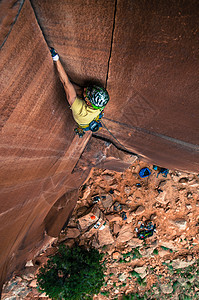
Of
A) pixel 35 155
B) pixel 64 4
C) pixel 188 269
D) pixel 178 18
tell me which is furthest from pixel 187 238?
pixel 64 4

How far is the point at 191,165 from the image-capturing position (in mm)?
4145

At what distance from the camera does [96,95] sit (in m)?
2.25

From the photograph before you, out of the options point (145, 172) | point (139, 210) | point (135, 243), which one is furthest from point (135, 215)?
point (145, 172)

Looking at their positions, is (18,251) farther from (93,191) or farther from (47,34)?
(47,34)

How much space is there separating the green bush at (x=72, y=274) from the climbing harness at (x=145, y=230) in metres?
1.22

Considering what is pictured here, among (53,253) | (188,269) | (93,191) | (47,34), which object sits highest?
(47,34)

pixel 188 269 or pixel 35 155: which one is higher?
pixel 35 155

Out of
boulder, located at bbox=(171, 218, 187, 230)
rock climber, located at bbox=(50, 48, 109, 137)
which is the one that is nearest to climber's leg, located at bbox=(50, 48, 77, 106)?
rock climber, located at bbox=(50, 48, 109, 137)

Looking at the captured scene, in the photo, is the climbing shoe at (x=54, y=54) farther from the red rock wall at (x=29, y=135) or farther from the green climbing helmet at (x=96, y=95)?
the green climbing helmet at (x=96, y=95)

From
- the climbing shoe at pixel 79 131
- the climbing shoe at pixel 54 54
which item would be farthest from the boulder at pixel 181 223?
the climbing shoe at pixel 54 54

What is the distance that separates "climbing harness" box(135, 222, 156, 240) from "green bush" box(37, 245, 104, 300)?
48.1 inches

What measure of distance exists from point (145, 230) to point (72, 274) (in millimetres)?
2183

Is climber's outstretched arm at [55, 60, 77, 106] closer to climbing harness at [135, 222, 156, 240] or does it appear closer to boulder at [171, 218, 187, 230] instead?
climbing harness at [135, 222, 156, 240]

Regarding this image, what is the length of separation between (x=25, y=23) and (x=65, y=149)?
6.81 feet
